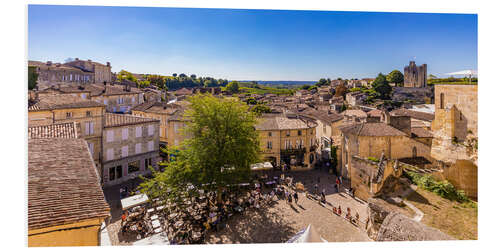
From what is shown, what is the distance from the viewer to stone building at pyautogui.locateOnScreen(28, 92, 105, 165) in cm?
966

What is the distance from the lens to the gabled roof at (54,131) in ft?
19.6

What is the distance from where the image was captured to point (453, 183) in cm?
795

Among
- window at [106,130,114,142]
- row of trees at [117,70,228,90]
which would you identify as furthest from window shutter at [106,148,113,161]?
row of trees at [117,70,228,90]

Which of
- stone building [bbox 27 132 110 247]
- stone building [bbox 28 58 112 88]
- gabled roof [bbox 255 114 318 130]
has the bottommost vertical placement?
stone building [bbox 27 132 110 247]

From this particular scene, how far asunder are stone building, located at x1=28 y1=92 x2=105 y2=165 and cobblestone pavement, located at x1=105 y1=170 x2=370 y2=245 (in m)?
3.26

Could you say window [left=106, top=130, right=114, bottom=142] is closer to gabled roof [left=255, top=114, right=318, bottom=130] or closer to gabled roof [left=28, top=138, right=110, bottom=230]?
gabled roof [left=255, top=114, right=318, bottom=130]

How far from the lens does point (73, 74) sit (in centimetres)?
1672

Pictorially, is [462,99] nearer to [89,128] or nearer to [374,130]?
[374,130]

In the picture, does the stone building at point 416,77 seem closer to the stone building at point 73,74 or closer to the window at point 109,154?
the window at point 109,154

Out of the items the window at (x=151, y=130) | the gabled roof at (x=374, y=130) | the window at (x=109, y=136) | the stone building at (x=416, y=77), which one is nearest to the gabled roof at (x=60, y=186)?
the window at (x=109, y=136)

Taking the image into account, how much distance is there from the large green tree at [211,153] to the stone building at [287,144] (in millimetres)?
6194

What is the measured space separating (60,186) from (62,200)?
365 mm

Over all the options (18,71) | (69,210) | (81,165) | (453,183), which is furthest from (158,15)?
(453,183)
